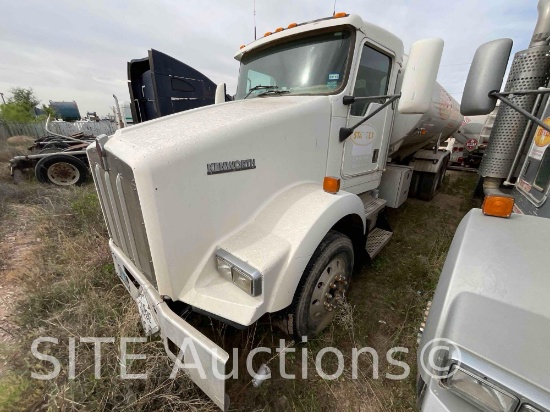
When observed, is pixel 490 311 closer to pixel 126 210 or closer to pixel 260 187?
pixel 260 187

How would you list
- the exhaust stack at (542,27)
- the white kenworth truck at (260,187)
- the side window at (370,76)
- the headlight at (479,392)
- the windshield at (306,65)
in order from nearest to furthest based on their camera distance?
1. the headlight at (479,392)
2. the white kenworth truck at (260,187)
3. the exhaust stack at (542,27)
4. the windshield at (306,65)
5. the side window at (370,76)

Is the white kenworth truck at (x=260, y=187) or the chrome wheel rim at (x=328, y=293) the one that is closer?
the white kenworth truck at (x=260, y=187)

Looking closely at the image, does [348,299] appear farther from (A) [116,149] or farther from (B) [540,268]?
(A) [116,149]

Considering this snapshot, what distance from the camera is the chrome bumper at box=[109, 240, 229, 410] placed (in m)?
1.35

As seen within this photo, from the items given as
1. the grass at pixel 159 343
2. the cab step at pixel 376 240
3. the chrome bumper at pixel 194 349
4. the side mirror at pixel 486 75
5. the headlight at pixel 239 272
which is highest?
the side mirror at pixel 486 75

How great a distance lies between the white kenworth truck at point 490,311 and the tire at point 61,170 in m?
8.45

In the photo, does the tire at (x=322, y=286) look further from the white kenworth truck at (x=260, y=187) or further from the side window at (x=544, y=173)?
the side window at (x=544, y=173)

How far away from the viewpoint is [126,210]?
1.76m

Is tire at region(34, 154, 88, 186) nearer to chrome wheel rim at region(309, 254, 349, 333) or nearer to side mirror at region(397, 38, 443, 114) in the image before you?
chrome wheel rim at region(309, 254, 349, 333)

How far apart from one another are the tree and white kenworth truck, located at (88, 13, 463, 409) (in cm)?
3412

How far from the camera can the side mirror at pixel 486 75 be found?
1381 millimetres

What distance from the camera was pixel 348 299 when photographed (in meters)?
2.89

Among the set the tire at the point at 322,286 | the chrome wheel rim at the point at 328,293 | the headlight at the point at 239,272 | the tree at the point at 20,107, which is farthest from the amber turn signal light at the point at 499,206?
the tree at the point at 20,107

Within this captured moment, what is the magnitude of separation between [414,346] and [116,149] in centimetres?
303
